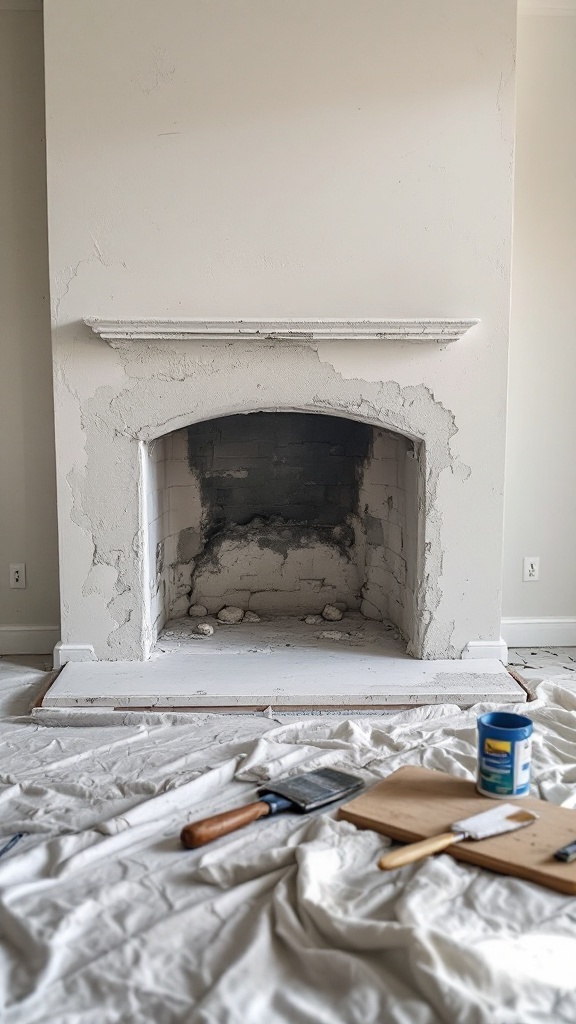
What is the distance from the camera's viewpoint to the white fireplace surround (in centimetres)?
291

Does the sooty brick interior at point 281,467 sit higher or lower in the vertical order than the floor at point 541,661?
higher

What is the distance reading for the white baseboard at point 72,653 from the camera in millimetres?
2980

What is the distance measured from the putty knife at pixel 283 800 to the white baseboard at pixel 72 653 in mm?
1183

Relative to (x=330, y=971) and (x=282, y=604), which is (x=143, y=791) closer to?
(x=330, y=971)

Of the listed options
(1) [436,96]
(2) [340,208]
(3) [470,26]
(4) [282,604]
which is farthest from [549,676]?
(3) [470,26]

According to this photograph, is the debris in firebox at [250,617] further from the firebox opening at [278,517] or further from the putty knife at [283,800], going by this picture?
the putty knife at [283,800]

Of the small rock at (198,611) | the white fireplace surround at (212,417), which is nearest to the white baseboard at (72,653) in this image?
the white fireplace surround at (212,417)

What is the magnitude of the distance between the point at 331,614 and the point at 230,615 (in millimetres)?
419

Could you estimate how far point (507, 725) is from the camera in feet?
6.16

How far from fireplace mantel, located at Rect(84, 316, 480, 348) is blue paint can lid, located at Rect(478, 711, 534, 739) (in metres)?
1.42

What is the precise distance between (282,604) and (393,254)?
1.55 metres

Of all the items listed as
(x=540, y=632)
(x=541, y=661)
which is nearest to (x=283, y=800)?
(x=541, y=661)

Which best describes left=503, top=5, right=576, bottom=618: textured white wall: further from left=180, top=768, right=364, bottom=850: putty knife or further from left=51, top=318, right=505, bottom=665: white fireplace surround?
left=180, top=768, right=364, bottom=850: putty knife

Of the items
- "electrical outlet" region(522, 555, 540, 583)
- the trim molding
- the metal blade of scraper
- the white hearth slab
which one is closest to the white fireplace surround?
the white hearth slab
